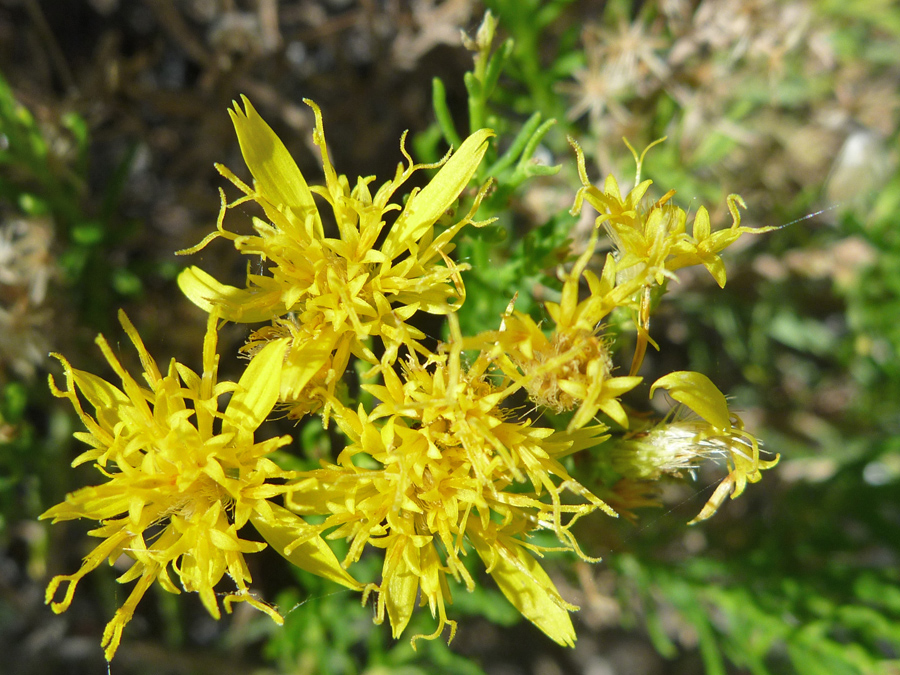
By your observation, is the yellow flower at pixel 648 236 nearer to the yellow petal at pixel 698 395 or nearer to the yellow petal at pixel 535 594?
the yellow petal at pixel 698 395

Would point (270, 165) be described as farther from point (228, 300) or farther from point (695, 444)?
point (695, 444)

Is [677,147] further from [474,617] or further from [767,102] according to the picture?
[474,617]

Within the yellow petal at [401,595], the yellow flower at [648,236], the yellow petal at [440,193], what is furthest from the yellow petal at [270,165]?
the yellow petal at [401,595]

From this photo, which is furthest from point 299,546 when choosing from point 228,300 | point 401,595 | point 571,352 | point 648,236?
point 648,236

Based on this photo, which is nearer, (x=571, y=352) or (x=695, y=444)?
(x=571, y=352)

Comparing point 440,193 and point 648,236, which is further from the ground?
point 440,193

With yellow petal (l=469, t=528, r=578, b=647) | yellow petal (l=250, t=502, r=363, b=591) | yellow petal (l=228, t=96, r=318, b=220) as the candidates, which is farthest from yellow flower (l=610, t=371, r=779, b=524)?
yellow petal (l=228, t=96, r=318, b=220)

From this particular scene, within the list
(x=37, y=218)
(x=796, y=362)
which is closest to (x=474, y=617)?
(x=796, y=362)
